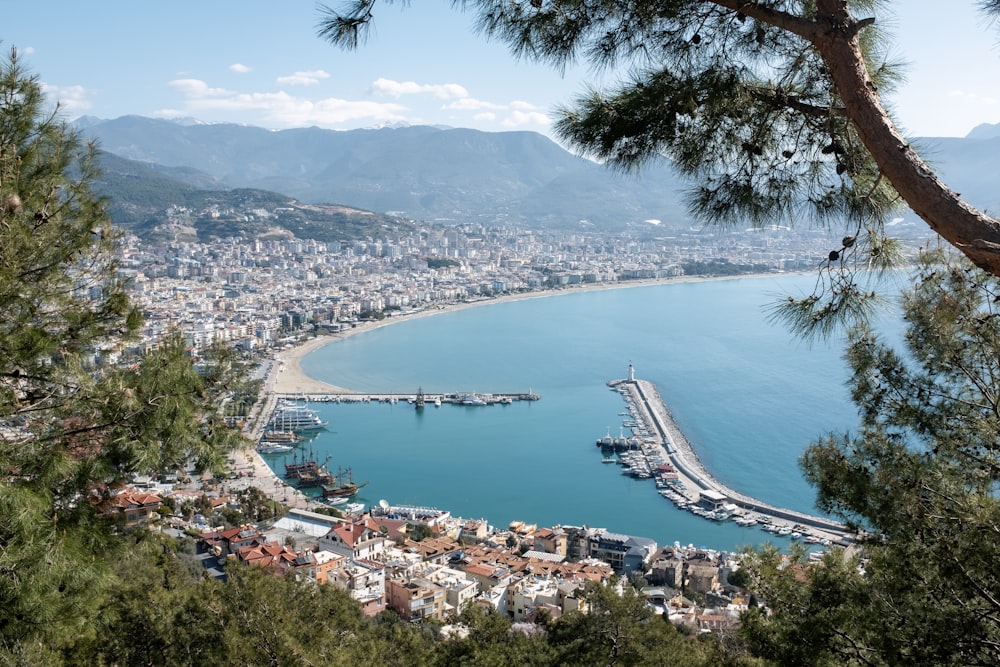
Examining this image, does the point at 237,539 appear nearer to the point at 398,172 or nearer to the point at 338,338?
the point at 338,338

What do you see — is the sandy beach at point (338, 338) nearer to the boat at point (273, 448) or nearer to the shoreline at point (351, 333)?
the shoreline at point (351, 333)

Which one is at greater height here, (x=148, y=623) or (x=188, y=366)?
(x=188, y=366)

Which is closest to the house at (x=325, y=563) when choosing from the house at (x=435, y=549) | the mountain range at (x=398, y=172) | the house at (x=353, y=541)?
the house at (x=353, y=541)

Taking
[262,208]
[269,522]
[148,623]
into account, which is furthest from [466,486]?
[262,208]

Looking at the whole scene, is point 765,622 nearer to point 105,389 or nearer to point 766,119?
point 766,119

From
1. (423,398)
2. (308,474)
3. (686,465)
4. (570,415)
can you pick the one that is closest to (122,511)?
(308,474)

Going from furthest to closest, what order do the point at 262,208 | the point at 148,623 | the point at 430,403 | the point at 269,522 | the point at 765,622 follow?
Answer: the point at 262,208 → the point at 430,403 → the point at 269,522 → the point at 148,623 → the point at 765,622
